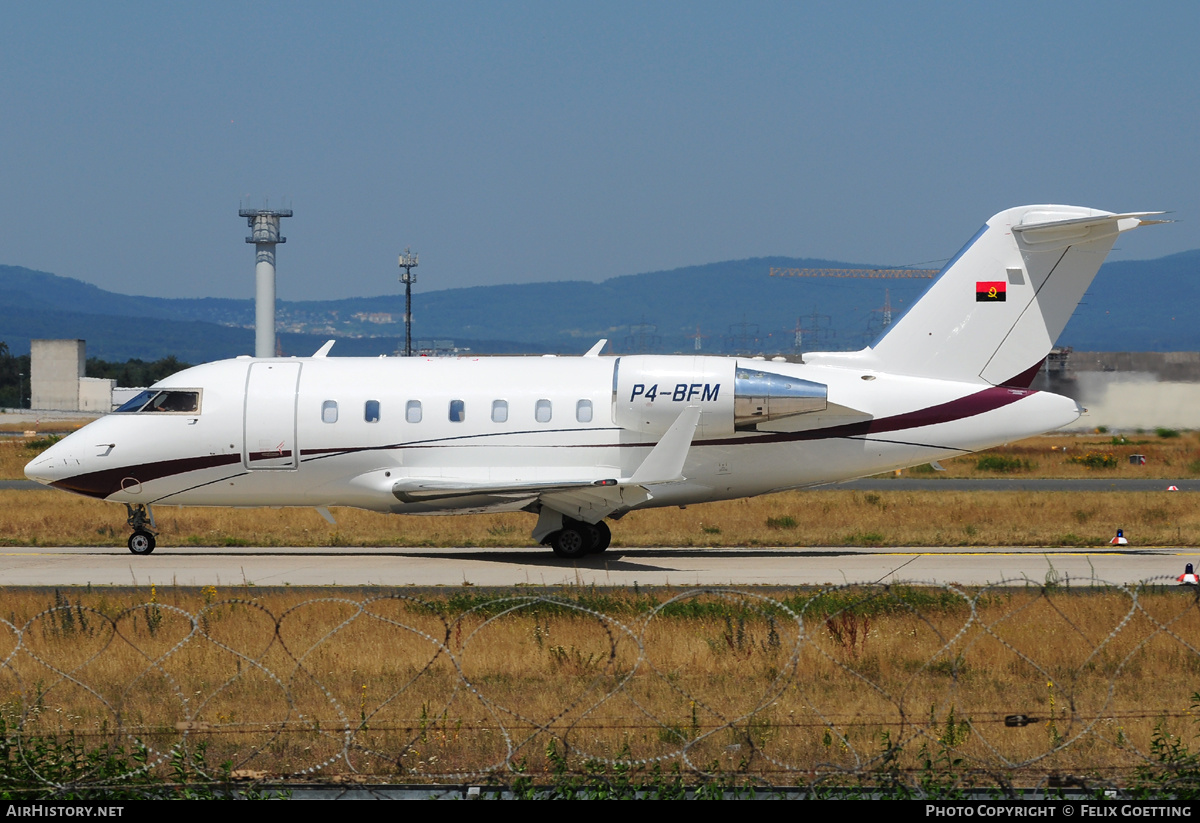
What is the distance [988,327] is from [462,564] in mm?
11147

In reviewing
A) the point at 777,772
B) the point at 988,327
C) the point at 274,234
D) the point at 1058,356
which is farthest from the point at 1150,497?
the point at 274,234

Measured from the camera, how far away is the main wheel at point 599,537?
25016 mm

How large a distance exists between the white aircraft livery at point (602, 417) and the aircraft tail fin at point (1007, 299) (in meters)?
0.03

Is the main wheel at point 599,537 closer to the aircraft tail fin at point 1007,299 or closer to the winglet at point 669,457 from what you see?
the winglet at point 669,457

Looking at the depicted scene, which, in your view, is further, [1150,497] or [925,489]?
[925,489]

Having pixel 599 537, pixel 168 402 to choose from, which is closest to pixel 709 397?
pixel 599 537

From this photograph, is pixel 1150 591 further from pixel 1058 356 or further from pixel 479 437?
pixel 1058 356

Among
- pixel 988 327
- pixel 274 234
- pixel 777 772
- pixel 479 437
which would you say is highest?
pixel 274 234

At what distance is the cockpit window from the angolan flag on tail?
15.4 meters

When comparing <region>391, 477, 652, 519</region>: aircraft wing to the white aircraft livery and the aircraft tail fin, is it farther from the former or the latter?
the aircraft tail fin

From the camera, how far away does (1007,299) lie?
24.8 m

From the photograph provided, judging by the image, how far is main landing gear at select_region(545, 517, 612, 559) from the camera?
2488 centimetres

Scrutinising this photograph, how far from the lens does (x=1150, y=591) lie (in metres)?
19.4

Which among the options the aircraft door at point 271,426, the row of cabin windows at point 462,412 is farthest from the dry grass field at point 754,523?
the row of cabin windows at point 462,412
